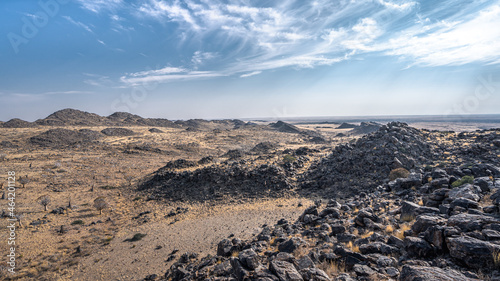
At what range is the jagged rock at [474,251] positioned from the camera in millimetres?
5984

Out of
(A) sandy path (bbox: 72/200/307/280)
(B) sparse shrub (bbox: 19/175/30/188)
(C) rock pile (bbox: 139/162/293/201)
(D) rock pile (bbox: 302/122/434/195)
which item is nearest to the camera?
(A) sandy path (bbox: 72/200/307/280)

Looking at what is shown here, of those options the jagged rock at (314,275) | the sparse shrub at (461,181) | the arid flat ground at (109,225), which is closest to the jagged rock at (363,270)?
the jagged rock at (314,275)

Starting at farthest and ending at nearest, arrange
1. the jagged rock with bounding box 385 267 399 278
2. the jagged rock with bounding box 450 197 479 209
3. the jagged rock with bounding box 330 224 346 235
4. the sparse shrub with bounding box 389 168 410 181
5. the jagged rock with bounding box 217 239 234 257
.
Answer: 1. the sparse shrub with bounding box 389 168 410 181
2. the jagged rock with bounding box 217 239 234 257
3. the jagged rock with bounding box 330 224 346 235
4. the jagged rock with bounding box 450 197 479 209
5. the jagged rock with bounding box 385 267 399 278

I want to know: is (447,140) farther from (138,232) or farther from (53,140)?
(53,140)

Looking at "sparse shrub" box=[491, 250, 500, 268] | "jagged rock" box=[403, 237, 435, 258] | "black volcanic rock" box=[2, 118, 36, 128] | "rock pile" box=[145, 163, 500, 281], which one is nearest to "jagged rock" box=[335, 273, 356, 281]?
"rock pile" box=[145, 163, 500, 281]

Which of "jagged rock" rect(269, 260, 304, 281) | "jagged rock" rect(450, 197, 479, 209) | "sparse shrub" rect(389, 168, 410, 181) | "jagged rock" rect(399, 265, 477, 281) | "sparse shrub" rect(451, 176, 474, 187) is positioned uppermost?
"jagged rock" rect(450, 197, 479, 209)

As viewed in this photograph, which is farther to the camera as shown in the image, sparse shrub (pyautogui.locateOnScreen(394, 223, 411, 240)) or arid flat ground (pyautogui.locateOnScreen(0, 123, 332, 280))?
arid flat ground (pyautogui.locateOnScreen(0, 123, 332, 280))

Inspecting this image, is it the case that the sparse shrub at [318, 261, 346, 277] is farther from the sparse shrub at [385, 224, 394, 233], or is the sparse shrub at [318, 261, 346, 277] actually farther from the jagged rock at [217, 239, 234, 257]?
the jagged rock at [217, 239, 234, 257]

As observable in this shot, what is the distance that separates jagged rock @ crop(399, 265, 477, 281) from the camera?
5453 millimetres

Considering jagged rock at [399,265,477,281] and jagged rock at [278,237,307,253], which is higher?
jagged rock at [399,265,477,281]

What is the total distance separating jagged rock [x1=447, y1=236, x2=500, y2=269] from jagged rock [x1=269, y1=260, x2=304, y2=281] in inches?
182

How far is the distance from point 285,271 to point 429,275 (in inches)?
149

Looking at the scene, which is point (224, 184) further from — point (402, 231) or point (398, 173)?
point (402, 231)

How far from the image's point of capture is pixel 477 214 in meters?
8.20
